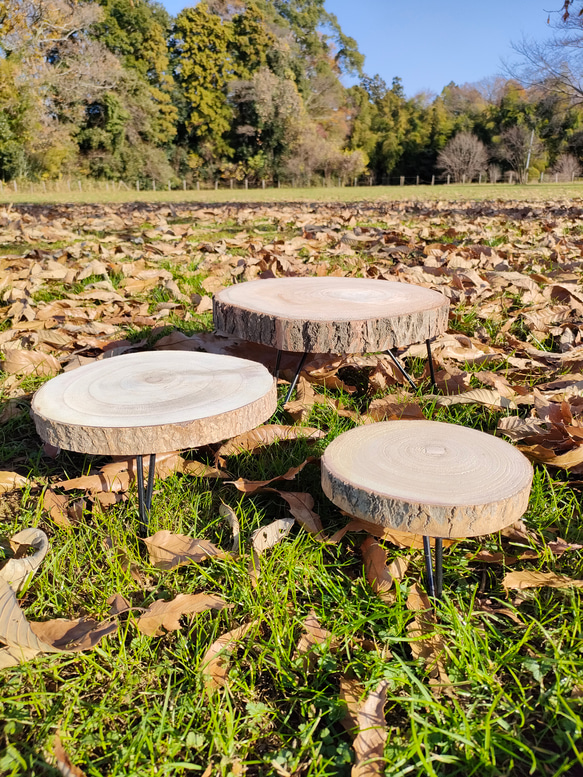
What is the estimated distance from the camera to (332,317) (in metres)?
2.11

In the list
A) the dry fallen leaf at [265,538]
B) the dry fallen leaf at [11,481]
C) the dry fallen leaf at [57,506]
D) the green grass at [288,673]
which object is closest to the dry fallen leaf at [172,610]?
the green grass at [288,673]

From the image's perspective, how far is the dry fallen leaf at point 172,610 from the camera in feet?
4.18

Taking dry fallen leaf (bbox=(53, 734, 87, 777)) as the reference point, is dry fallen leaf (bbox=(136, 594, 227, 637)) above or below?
above

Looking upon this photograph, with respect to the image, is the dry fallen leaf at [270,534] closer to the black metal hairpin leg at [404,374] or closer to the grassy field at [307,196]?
the black metal hairpin leg at [404,374]

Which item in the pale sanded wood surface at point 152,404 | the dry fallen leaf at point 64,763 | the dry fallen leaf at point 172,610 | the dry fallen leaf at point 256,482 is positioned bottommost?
the dry fallen leaf at point 64,763

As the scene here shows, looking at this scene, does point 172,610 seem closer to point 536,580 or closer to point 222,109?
point 536,580

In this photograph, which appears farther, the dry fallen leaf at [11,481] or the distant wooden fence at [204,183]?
the distant wooden fence at [204,183]

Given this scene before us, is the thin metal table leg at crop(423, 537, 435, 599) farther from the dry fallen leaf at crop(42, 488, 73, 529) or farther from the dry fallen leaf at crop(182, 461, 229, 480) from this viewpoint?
the dry fallen leaf at crop(42, 488, 73, 529)

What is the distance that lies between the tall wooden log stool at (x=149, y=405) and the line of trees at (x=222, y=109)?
21301 mm

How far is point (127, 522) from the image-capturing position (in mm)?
1693

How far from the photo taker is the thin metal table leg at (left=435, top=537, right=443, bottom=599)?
1.30m

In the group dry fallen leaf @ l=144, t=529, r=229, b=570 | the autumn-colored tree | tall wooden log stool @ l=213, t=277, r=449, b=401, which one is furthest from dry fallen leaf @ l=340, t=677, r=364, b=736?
the autumn-colored tree

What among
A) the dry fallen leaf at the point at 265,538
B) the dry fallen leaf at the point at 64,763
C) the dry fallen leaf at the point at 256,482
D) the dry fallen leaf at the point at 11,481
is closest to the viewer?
the dry fallen leaf at the point at 64,763

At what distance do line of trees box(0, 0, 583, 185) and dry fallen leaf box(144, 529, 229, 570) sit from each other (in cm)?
2179
